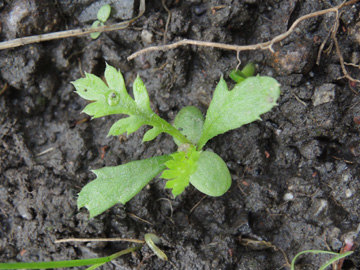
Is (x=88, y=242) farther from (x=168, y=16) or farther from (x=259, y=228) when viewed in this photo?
(x=168, y=16)

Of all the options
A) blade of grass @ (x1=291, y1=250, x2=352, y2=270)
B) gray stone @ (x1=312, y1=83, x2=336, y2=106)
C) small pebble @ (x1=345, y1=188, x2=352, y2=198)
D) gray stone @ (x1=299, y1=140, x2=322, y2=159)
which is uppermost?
gray stone @ (x1=312, y1=83, x2=336, y2=106)

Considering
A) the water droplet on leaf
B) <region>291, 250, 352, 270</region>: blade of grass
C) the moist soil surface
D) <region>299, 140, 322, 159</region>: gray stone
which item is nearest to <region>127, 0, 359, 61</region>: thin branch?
the moist soil surface

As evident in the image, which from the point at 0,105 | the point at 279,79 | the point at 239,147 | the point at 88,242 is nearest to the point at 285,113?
the point at 279,79

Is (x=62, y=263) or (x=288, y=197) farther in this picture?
(x=288, y=197)

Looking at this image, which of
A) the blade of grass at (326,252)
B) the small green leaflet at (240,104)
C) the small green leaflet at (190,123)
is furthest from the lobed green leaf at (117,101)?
the blade of grass at (326,252)

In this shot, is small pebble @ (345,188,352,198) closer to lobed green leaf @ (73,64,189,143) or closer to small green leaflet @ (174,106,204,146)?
small green leaflet @ (174,106,204,146)

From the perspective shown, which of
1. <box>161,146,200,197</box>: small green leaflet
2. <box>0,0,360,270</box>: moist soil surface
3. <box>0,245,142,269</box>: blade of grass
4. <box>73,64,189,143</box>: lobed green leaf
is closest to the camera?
<box>0,245,142,269</box>: blade of grass

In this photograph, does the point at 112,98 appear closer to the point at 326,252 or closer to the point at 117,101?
the point at 117,101

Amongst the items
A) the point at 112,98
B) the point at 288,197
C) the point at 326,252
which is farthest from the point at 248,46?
the point at 326,252
